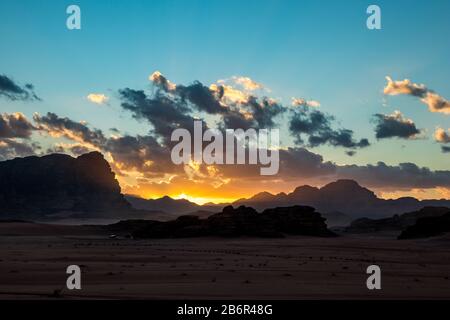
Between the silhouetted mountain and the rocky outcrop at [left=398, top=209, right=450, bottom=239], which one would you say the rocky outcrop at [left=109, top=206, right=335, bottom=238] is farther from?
the silhouetted mountain

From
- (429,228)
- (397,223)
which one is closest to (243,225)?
(429,228)

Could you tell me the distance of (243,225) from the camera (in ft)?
318

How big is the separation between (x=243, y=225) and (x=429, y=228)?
115 ft

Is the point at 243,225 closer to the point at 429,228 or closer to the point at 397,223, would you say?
the point at 429,228

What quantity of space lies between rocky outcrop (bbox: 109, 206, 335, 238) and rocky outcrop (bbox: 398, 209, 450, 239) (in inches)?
670

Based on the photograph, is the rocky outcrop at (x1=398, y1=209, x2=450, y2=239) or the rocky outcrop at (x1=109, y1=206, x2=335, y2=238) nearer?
the rocky outcrop at (x1=109, y1=206, x2=335, y2=238)

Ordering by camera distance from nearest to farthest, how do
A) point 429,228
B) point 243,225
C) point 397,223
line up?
point 243,225
point 429,228
point 397,223

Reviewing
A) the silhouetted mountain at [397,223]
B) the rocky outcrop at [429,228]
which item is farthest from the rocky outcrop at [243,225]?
the silhouetted mountain at [397,223]

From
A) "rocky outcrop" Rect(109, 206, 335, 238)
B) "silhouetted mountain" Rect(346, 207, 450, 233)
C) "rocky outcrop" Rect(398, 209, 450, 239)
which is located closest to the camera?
"rocky outcrop" Rect(109, 206, 335, 238)

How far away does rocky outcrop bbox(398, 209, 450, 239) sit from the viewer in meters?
95.4

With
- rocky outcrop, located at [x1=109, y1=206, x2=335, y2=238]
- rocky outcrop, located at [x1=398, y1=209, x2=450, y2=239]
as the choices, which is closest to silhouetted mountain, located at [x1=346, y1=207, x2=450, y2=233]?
rocky outcrop, located at [x1=109, y1=206, x2=335, y2=238]

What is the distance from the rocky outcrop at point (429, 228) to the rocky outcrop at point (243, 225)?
17.0m
